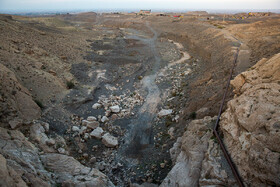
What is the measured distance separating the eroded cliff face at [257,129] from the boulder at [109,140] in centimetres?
822

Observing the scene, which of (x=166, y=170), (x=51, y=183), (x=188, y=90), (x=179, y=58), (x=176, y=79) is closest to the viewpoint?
(x=51, y=183)

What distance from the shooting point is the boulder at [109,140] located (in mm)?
13438

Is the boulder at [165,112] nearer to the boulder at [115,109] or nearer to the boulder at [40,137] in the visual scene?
the boulder at [115,109]

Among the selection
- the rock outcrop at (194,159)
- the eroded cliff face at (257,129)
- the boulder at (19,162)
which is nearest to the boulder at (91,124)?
the boulder at (19,162)

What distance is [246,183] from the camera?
5.98 m

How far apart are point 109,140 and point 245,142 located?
976 centimetres

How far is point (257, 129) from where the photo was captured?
660 centimetres

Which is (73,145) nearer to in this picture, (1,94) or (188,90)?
(1,94)

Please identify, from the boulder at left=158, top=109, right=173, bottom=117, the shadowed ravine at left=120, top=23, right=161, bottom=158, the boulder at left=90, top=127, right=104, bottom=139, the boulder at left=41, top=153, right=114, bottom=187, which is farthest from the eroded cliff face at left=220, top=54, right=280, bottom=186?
the boulder at left=90, top=127, right=104, bottom=139

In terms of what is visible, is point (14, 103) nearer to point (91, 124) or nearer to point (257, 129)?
point (91, 124)

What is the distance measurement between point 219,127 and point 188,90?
450 inches

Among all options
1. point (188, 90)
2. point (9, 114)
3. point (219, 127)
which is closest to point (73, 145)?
point (9, 114)

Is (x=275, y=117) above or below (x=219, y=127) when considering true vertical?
above

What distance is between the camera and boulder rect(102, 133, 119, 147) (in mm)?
13438
